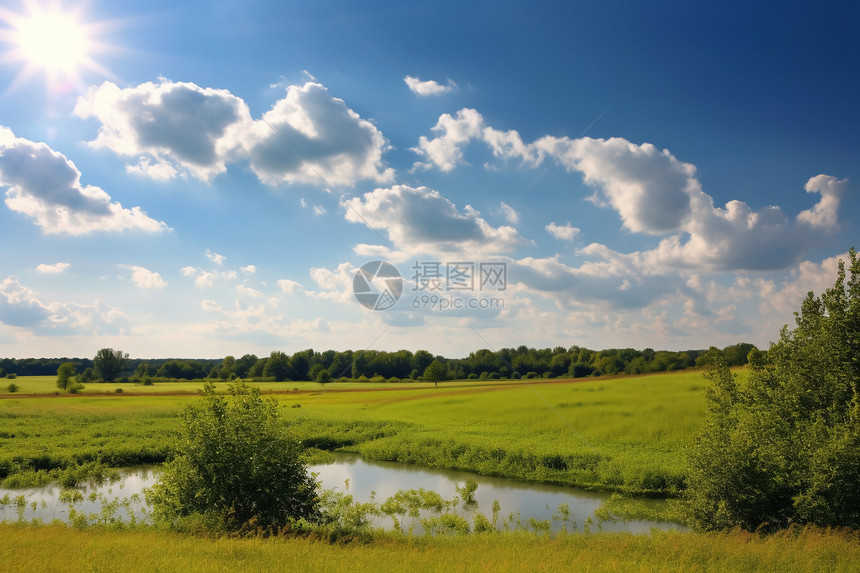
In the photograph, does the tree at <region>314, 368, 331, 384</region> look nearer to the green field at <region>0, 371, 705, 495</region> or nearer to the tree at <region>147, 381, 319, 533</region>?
the green field at <region>0, 371, 705, 495</region>

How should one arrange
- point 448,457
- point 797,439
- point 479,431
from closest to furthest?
point 797,439, point 448,457, point 479,431

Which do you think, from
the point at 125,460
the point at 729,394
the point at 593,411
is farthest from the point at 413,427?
the point at 729,394

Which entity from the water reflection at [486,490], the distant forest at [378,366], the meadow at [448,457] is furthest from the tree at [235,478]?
the distant forest at [378,366]

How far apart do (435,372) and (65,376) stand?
60977mm

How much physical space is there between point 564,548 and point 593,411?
29.6 meters

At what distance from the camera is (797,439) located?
15.2 meters

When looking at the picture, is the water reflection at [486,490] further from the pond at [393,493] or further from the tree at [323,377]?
the tree at [323,377]

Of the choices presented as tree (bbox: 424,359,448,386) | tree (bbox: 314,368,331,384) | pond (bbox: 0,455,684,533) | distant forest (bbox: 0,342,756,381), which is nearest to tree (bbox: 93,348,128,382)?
distant forest (bbox: 0,342,756,381)

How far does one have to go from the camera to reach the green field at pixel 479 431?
29.6 metres

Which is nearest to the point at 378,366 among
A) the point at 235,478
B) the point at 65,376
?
the point at 65,376

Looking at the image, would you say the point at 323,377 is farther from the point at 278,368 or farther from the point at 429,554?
the point at 429,554

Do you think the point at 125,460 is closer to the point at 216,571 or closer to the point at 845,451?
the point at 216,571

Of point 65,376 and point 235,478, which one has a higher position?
point 235,478

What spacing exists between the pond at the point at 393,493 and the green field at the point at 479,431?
188 centimetres
